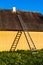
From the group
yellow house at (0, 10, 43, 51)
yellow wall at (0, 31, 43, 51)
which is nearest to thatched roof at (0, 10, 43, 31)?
yellow house at (0, 10, 43, 51)

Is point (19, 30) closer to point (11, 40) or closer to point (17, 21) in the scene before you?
point (11, 40)

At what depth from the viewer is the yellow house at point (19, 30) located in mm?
22516

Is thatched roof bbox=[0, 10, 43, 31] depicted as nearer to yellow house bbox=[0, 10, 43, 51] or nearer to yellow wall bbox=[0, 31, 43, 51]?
yellow house bbox=[0, 10, 43, 51]

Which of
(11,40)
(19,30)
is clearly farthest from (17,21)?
(11,40)

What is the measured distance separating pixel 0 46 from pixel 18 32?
230 cm

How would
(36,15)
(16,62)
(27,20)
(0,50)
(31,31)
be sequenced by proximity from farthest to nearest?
(36,15) < (27,20) < (31,31) < (0,50) < (16,62)

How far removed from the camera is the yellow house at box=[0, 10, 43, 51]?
22516mm

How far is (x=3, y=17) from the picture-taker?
2450 centimetres

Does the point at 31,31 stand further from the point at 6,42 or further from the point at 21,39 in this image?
the point at 6,42

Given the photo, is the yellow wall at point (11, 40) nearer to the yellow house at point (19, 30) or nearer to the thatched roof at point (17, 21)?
the yellow house at point (19, 30)

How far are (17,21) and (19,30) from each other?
173cm

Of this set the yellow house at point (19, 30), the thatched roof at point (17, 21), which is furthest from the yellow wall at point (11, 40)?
the thatched roof at point (17, 21)

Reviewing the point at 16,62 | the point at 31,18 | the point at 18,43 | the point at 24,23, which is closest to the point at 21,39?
the point at 18,43

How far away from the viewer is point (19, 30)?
2305cm
